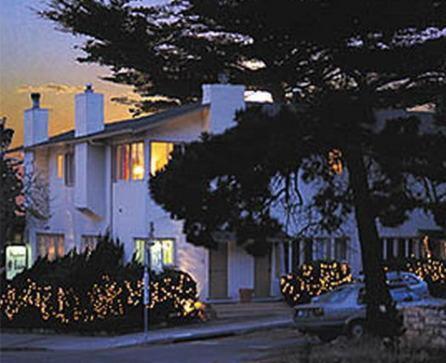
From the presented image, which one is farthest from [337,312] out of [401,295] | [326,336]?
[401,295]

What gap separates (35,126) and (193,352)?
2347 centimetres

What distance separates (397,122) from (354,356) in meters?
4.27

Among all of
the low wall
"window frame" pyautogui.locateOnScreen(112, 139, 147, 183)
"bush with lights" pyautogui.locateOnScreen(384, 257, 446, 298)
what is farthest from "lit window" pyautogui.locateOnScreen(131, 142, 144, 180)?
the low wall

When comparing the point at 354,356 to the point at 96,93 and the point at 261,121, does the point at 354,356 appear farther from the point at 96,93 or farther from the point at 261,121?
the point at 96,93

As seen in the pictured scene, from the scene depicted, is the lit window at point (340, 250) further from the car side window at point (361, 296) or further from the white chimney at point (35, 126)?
the white chimney at point (35, 126)

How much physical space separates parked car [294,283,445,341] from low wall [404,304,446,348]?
10.5ft

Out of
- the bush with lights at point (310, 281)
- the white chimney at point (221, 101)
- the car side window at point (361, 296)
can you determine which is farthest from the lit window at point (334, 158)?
Answer: the bush with lights at point (310, 281)

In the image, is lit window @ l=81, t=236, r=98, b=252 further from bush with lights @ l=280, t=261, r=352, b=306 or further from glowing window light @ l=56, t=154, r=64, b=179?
bush with lights @ l=280, t=261, r=352, b=306

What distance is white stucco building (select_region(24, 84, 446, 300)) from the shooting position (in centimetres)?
3500

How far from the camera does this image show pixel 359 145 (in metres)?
18.2

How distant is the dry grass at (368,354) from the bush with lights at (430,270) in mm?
18009

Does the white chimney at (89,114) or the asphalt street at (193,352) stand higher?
the white chimney at (89,114)

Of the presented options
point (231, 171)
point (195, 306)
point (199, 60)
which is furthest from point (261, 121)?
point (199, 60)

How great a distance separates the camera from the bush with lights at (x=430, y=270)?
37.6 m
